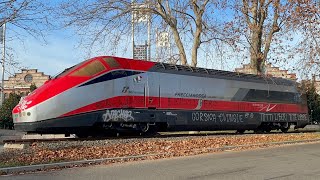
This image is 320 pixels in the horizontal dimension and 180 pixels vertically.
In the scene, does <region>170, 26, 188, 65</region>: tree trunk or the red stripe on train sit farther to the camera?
<region>170, 26, 188, 65</region>: tree trunk

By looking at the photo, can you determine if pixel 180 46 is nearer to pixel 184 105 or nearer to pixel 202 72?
pixel 202 72

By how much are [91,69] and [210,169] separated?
8.26 meters

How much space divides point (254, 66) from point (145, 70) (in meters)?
9.96

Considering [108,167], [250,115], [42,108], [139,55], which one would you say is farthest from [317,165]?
[139,55]

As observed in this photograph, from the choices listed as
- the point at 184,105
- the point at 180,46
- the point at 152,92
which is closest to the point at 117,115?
the point at 152,92

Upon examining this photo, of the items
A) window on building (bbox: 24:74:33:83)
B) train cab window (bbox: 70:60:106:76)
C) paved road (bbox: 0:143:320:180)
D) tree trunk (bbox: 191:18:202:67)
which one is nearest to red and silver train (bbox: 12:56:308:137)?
train cab window (bbox: 70:60:106:76)

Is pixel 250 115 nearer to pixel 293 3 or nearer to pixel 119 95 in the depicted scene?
pixel 293 3

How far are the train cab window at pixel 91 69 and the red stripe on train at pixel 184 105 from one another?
1292 millimetres

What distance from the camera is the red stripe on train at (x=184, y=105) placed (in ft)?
59.0

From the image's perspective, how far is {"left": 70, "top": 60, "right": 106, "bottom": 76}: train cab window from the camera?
1755 cm

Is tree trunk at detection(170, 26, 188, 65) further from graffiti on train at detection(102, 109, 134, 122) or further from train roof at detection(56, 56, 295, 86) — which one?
graffiti on train at detection(102, 109, 134, 122)

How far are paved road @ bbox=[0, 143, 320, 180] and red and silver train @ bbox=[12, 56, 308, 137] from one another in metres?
5.53

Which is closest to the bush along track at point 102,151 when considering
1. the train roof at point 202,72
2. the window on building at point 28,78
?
the train roof at point 202,72

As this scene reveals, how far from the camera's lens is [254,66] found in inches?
1065
